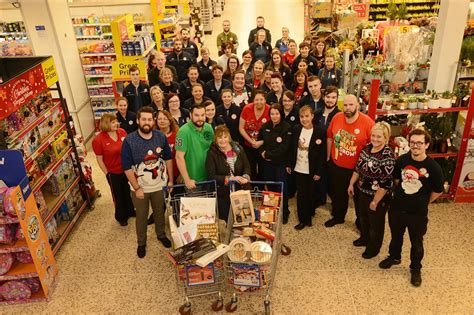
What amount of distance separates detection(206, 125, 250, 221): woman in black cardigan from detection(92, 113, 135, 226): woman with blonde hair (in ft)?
3.95

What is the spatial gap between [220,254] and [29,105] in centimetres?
297

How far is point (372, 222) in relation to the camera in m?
Result: 4.24

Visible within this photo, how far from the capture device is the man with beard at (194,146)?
4288 millimetres

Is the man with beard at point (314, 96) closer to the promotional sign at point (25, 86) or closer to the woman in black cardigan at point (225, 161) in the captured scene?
the woman in black cardigan at point (225, 161)

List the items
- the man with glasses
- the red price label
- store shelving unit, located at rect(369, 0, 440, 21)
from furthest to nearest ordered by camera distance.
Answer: store shelving unit, located at rect(369, 0, 440, 21) < the red price label < the man with glasses

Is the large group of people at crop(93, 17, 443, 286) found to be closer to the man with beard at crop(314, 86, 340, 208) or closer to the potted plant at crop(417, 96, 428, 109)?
the man with beard at crop(314, 86, 340, 208)

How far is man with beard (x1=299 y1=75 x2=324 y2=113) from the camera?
5035mm

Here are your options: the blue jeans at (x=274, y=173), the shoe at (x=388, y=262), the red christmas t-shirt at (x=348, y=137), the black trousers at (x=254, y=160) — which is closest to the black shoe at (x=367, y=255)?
Answer: the shoe at (x=388, y=262)

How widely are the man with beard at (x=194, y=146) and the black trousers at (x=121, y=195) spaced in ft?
3.31

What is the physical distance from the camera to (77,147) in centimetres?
562

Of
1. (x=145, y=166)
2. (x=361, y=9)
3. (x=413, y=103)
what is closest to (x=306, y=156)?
(x=413, y=103)

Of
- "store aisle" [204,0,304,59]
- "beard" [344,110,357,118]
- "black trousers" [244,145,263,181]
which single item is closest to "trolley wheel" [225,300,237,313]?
"black trousers" [244,145,263,181]

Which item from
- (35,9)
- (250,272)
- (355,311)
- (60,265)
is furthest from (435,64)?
(35,9)

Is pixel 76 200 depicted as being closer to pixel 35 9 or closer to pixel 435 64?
pixel 35 9
